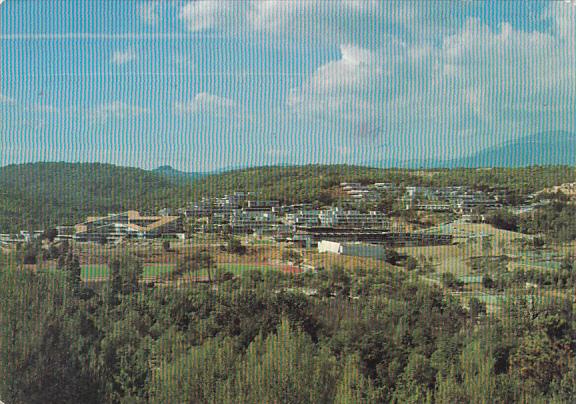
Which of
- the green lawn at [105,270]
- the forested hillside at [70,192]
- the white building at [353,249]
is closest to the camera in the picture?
the white building at [353,249]

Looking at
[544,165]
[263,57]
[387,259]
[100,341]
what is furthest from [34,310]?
[544,165]

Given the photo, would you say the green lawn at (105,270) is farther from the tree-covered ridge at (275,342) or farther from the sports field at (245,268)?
the sports field at (245,268)

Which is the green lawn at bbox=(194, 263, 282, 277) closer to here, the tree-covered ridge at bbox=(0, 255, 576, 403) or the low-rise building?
the tree-covered ridge at bbox=(0, 255, 576, 403)

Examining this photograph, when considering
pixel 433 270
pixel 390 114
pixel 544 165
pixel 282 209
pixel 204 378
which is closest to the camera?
pixel 204 378

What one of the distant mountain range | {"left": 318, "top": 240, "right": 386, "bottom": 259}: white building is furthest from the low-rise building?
the distant mountain range

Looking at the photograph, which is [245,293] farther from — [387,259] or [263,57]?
[263,57]

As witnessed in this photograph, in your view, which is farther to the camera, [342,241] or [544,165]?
[342,241]

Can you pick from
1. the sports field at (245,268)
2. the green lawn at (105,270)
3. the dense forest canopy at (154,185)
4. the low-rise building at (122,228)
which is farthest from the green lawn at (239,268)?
the dense forest canopy at (154,185)
